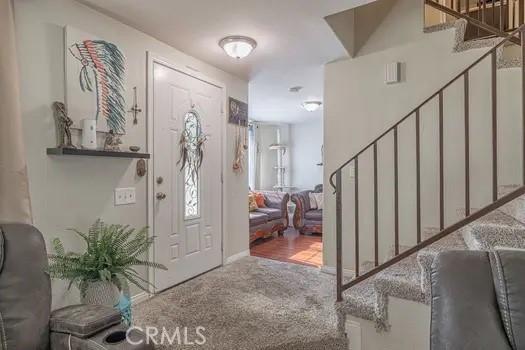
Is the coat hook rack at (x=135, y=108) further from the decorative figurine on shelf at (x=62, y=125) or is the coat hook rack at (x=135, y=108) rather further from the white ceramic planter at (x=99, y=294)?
the white ceramic planter at (x=99, y=294)

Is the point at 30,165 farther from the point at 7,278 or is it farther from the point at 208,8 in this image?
the point at 208,8

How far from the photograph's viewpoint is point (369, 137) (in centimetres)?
345

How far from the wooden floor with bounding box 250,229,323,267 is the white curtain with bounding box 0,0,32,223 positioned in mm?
3051

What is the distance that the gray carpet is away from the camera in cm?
223

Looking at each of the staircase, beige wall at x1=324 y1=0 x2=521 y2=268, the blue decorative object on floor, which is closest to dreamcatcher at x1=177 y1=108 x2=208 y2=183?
beige wall at x1=324 y1=0 x2=521 y2=268

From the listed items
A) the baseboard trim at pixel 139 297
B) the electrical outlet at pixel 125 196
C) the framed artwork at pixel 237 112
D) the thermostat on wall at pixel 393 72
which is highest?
the thermostat on wall at pixel 393 72

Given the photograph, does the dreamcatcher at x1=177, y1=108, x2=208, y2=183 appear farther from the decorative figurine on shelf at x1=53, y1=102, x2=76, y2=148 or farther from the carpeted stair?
the carpeted stair

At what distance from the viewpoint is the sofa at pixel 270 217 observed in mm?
5395

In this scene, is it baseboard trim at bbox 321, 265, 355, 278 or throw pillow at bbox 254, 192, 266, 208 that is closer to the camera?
baseboard trim at bbox 321, 265, 355, 278

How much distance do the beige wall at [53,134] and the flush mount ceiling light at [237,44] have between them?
64 centimetres

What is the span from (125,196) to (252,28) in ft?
5.67

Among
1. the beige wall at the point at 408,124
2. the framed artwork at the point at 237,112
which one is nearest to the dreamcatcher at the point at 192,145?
the framed artwork at the point at 237,112

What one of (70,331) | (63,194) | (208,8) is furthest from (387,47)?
(70,331)

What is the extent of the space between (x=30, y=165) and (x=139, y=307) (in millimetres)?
1376
